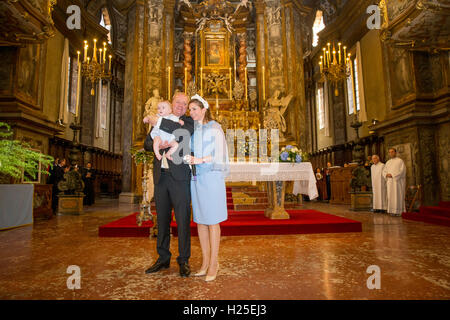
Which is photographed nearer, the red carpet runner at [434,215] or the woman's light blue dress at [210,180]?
the woman's light blue dress at [210,180]

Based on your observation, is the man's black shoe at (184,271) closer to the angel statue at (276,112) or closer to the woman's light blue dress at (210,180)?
the woman's light blue dress at (210,180)

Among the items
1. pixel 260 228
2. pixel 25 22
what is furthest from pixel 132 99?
pixel 260 228

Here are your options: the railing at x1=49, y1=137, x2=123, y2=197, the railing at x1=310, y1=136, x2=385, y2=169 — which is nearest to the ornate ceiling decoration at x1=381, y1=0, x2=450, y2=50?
the railing at x1=310, y1=136, x2=385, y2=169

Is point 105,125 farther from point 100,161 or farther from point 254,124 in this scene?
point 254,124

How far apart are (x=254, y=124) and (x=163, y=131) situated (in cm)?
909

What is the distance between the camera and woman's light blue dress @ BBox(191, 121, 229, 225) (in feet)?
8.64

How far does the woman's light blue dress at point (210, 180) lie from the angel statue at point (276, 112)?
8.82 metres

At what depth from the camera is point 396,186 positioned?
782 cm

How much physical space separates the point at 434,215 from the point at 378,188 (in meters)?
2.17

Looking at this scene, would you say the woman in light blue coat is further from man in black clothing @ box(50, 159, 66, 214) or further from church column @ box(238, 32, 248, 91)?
church column @ box(238, 32, 248, 91)

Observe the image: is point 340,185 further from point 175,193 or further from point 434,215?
point 175,193

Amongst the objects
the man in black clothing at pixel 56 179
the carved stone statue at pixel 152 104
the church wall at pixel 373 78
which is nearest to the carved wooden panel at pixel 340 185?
the church wall at pixel 373 78

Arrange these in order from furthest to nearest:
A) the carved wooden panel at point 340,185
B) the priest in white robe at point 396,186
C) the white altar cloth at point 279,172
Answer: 1. the carved wooden panel at point 340,185
2. the priest in white robe at point 396,186
3. the white altar cloth at point 279,172

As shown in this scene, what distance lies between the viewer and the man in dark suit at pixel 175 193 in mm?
2783
